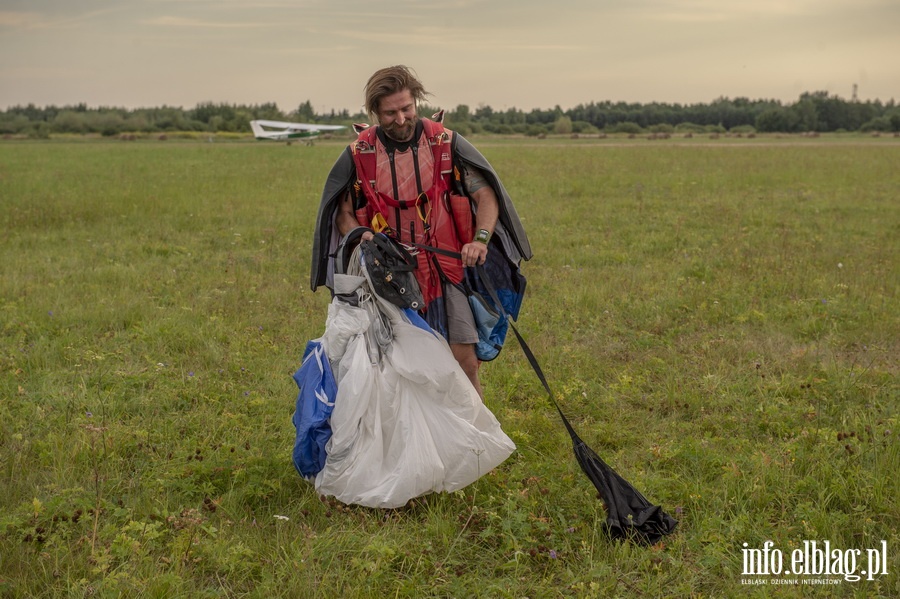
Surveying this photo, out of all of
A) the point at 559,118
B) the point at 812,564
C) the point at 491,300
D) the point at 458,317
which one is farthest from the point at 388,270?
the point at 559,118

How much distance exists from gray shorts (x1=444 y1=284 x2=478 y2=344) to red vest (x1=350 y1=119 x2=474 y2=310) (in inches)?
2.8

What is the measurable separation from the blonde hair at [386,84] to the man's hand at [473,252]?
79 cm

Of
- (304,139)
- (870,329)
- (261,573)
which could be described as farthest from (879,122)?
(261,573)

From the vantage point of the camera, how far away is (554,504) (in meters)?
4.19

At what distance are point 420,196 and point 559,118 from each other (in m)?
99.5

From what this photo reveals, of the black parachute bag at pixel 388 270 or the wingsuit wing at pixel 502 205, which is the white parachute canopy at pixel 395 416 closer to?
the black parachute bag at pixel 388 270

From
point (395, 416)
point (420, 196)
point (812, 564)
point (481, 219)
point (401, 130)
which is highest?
point (401, 130)

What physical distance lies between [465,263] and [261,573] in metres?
1.73

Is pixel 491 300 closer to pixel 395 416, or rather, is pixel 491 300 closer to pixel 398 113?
pixel 395 416

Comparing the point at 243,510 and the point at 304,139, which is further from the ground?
the point at 304,139

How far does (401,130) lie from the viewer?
405 centimetres

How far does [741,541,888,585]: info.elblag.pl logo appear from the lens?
3477 millimetres

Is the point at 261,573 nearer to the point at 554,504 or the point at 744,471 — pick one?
the point at 554,504

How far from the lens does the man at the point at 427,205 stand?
4.07 meters
